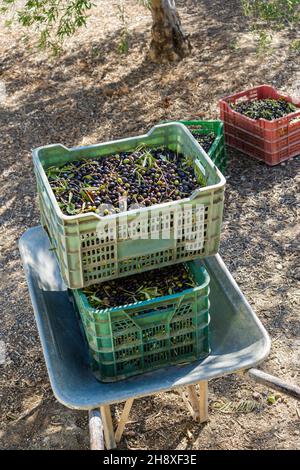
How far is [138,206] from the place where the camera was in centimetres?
349

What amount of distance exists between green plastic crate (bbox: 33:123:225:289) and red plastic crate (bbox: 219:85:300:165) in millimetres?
2939

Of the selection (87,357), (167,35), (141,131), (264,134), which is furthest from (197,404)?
(167,35)

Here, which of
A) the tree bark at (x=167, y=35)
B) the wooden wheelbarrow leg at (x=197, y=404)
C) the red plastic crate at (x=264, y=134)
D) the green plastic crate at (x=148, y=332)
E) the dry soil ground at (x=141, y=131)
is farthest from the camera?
the tree bark at (x=167, y=35)

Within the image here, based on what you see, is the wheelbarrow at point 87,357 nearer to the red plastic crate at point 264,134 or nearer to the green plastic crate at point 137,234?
the green plastic crate at point 137,234

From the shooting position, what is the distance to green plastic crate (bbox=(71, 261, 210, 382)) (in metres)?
3.42

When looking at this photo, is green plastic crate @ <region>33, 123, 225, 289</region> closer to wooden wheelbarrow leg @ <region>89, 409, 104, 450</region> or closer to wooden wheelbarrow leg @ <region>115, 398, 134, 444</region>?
wooden wheelbarrow leg @ <region>89, 409, 104, 450</region>

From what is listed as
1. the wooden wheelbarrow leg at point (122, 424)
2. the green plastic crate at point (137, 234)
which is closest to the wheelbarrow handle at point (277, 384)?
the green plastic crate at point (137, 234)

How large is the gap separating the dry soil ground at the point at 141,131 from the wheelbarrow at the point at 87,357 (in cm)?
34

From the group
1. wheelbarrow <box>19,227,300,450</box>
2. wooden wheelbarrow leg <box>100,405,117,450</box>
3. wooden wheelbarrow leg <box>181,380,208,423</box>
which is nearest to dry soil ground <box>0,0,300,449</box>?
wooden wheelbarrow leg <box>181,380,208,423</box>

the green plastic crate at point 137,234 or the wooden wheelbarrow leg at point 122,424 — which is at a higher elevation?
the green plastic crate at point 137,234

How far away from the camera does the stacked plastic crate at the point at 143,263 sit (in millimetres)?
3291

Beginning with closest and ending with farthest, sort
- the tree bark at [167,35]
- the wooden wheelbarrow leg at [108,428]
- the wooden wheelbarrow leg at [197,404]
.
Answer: the wooden wheelbarrow leg at [108,428] < the wooden wheelbarrow leg at [197,404] < the tree bark at [167,35]

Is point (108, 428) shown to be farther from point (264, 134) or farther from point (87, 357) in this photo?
point (264, 134)
